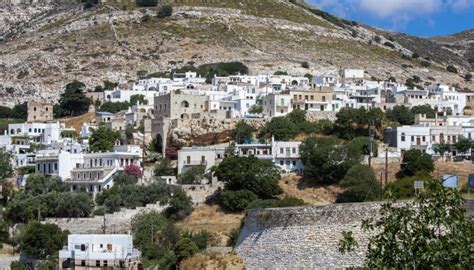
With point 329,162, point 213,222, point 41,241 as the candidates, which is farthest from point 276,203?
point 41,241

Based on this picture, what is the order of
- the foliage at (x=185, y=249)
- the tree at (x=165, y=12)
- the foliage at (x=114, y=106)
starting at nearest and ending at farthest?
the foliage at (x=185, y=249) < the foliage at (x=114, y=106) < the tree at (x=165, y=12)

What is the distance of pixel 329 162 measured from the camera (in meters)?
59.0

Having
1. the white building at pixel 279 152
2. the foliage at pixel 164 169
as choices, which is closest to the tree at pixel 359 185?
the white building at pixel 279 152

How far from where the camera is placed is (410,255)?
18344 millimetres

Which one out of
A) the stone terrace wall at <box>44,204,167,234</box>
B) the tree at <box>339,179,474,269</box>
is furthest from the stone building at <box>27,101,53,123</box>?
the tree at <box>339,179,474,269</box>

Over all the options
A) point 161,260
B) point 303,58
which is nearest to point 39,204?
point 161,260

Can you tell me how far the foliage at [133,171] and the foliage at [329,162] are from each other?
10.3 metres

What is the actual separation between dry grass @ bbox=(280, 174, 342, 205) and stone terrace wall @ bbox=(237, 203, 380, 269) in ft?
85.5

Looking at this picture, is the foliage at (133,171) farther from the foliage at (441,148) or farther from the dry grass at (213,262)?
the dry grass at (213,262)

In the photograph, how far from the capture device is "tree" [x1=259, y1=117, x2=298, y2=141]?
68.2 meters

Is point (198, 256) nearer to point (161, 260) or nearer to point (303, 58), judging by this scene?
point (161, 260)

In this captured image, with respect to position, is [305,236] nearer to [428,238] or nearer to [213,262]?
[213,262]

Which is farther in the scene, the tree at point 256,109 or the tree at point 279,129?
the tree at point 256,109

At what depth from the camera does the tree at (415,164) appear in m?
58.0
